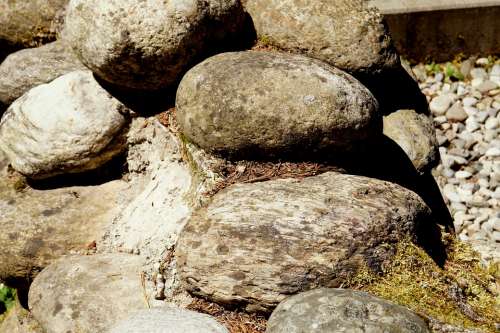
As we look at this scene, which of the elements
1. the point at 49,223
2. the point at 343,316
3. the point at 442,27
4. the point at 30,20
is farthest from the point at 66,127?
the point at 442,27

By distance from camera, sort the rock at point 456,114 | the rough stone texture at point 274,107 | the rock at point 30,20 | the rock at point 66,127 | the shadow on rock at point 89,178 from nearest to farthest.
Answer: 1. the rough stone texture at point 274,107
2. the rock at point 66,127
3. the shadow on rock at point 89,178
4. the rock at point 30,20
5. the rock at point 456,114

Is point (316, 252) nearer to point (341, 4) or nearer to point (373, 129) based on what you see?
point (373, 129)

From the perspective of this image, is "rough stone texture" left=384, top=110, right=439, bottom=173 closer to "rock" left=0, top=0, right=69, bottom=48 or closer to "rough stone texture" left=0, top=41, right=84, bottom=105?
"rough stone texture" left=0, top=41, right=84, bottom=105

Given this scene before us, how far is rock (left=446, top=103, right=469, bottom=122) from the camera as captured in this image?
6.07 metres

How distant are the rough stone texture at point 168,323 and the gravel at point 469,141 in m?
2.46

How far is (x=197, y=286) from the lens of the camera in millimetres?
3557

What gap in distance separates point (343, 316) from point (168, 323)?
914mm

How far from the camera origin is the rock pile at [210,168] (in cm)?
343

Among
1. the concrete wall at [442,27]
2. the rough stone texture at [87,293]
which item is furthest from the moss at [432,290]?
the concrete wall at [442,27]

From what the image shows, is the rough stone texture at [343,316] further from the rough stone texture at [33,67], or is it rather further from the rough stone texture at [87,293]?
the rough stone texture at [33,67]

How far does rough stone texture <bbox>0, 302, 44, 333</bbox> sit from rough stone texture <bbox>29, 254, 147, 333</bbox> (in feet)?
0.97

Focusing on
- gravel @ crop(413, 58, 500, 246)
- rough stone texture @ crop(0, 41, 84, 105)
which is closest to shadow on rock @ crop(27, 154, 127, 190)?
rough stone texture @ crop(0, 41, 84, 105)

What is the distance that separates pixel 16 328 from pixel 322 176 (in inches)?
99.9

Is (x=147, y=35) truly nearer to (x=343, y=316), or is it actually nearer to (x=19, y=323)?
(x=343, y=316)
